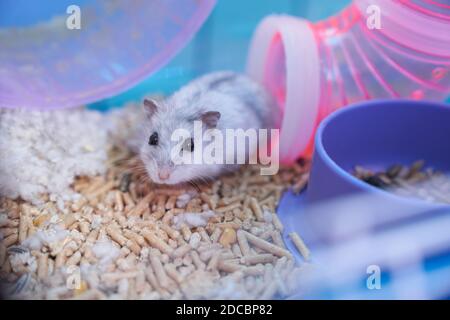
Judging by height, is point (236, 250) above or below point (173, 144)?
below

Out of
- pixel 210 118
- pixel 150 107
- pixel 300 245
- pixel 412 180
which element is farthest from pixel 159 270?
pixel 412 180

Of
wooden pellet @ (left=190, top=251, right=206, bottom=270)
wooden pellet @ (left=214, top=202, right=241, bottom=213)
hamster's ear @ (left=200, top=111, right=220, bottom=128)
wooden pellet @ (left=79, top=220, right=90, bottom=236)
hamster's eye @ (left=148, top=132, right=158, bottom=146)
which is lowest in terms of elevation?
wooden pellet @ (left=190, top=251, right=206, bottom=270)

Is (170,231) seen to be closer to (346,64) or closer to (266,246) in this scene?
(266,246)

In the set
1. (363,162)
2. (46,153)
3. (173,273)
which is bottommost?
(173,273)

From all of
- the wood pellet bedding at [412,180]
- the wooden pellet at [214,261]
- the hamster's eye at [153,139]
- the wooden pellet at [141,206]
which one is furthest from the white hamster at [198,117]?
the wood pellet bedding at [412,180]

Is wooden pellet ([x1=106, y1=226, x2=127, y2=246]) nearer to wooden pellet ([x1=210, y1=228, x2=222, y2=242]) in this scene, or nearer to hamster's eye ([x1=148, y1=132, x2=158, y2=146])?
wooden pellet ([x1=210, y1=228, x2=222, y2=242])

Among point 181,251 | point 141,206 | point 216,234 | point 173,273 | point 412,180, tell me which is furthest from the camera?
point 412,180

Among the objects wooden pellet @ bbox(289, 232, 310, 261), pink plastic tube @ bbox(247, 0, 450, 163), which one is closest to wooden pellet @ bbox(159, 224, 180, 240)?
wooden pellet @ bbox(289, 232, 310, 261)
